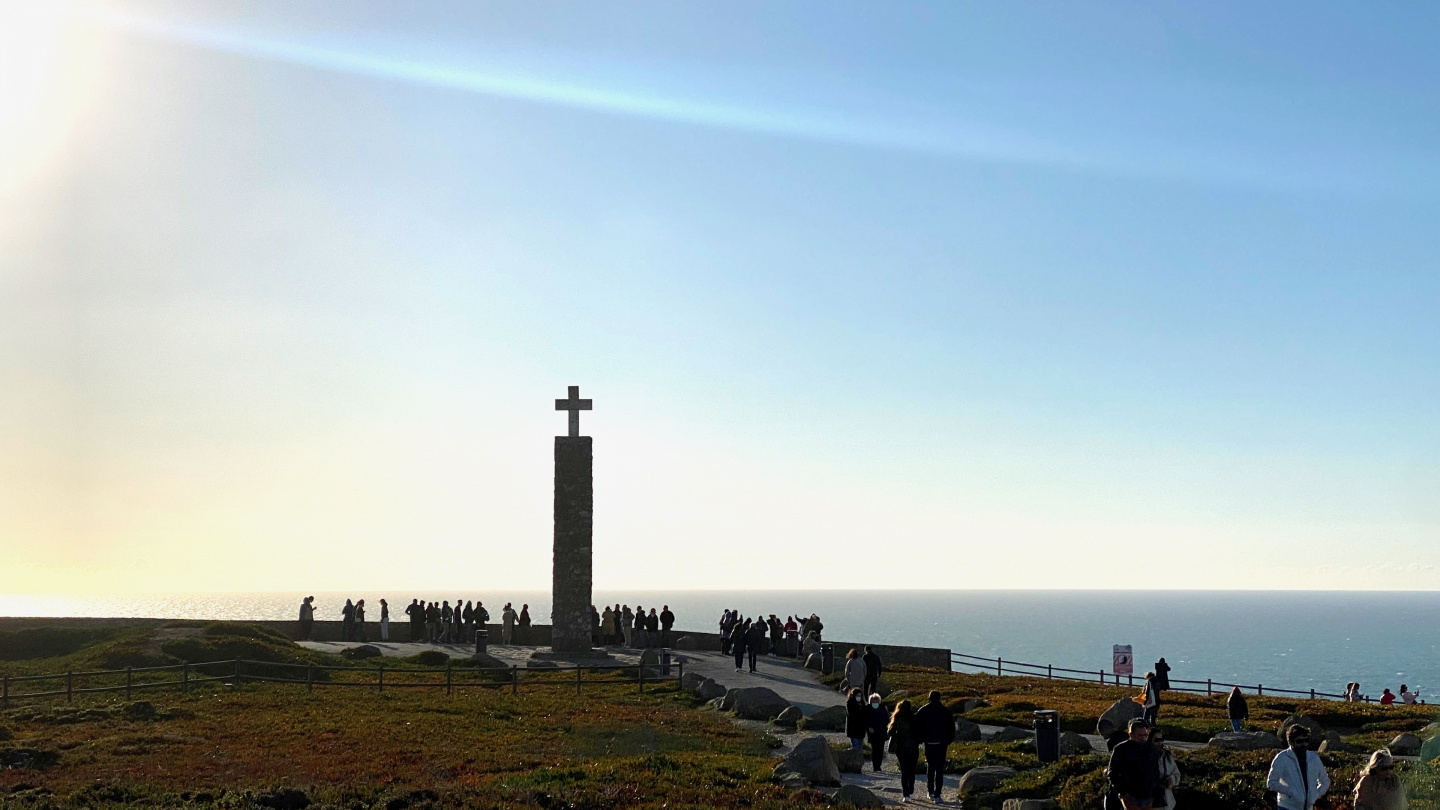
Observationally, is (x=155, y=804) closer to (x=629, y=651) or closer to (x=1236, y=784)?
(x=1236, y=784)

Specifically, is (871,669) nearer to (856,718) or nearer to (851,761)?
→ (856,718)

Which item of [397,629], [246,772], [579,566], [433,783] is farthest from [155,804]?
[397,629]

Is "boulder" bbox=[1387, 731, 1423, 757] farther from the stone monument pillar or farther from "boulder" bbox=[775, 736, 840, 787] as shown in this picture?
the stone monument pillar

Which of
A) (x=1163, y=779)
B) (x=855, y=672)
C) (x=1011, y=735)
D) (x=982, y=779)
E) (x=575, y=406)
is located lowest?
(x=1011, y=735)

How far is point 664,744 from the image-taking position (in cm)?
2388

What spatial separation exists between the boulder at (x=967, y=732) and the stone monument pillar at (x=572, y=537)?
20.5m

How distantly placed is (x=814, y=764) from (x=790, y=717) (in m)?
8.63

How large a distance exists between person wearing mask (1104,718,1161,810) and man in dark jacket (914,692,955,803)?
6246 mm

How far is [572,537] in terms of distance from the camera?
43781 mm

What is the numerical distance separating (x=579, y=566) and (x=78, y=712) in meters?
19.9

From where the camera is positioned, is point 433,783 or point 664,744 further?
point 664,744

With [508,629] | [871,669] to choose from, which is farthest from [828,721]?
[508,629]

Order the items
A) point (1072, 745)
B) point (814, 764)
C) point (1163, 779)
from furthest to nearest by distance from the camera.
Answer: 1. point (1072, 745)
2. point (814, 764)
3. point (1163, 779)

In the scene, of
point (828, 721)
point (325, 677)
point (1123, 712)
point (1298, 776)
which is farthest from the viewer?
point (325, 677)
